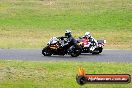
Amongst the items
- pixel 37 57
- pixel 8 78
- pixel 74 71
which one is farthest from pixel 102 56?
pixel 8 78

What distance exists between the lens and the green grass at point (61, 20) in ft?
115

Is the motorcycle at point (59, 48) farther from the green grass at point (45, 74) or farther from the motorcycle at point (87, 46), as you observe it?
the green grass at point (45, 74)

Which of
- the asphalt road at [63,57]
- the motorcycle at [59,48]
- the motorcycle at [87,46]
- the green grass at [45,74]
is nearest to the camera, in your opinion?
the green grass at [45,74]

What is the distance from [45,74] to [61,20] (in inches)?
1108

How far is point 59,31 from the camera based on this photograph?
130ft

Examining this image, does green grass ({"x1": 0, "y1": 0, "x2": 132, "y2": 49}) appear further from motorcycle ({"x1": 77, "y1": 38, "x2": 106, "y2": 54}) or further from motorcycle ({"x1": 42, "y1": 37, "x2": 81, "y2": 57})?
motorcycle ({"x1": 42, "y1": 37, "x2": 81, "y2": 57})

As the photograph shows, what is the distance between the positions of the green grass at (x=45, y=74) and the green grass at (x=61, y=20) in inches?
478

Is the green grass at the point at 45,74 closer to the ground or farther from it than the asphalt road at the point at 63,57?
farther from it

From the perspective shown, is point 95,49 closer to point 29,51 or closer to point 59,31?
point 29,51

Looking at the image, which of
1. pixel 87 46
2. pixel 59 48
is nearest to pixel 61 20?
pixel 87 46

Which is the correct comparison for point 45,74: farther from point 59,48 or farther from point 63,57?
point 59,48

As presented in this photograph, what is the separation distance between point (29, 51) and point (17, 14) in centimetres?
2117

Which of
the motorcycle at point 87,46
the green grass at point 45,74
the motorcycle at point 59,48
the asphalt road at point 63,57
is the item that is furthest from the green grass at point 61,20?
the green grass at point 45,74

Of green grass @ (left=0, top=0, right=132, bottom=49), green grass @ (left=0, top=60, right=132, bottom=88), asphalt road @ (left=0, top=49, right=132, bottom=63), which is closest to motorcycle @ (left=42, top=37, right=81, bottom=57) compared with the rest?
asphalt road @ (left=0, top=49, right=132, bottom=63)
